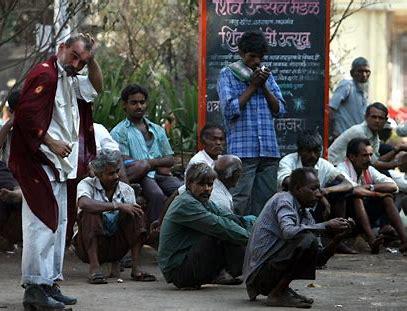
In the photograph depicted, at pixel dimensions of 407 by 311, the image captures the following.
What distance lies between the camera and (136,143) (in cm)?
1168

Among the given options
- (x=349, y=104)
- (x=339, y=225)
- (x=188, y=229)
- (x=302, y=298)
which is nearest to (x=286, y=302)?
(x=302, y=298)

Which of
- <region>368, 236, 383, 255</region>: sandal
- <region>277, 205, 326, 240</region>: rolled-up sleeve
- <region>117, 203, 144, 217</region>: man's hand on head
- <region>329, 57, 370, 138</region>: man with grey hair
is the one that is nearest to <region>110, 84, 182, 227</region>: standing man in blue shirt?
<region>117, 203, 144, 217</region>: man's hand on head

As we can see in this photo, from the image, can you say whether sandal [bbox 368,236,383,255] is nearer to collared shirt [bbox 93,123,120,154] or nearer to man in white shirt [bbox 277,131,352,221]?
man in white shirt [bbox 277,131,352,221]

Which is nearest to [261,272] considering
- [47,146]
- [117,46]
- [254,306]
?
[254,306]

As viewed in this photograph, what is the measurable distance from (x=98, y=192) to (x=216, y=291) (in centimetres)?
132

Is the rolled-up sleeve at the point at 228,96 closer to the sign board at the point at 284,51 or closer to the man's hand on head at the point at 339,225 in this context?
the sign board at the point at 284,51

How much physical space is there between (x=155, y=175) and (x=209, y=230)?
7.70ft

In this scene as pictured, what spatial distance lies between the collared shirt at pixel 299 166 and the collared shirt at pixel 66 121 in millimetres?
3019

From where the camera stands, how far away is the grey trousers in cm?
1114

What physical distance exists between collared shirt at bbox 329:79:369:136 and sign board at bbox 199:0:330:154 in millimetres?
2077

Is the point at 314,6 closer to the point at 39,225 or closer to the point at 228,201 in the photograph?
the point at 228,201

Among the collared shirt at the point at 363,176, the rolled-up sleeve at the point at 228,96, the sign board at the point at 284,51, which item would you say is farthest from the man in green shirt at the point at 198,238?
the collared shirt at the point at 363,176

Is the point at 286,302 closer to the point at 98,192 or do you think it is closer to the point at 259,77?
the point at 98,192

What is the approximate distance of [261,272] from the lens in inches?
350
